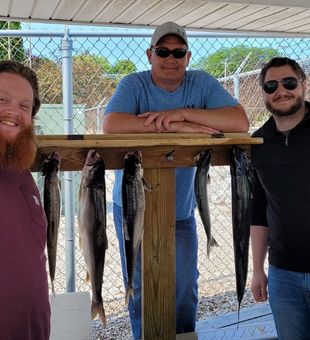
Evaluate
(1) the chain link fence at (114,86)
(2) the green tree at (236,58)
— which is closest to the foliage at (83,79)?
(1) the chain link fence at (114,86)

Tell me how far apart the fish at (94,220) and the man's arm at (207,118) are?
44 centimetres

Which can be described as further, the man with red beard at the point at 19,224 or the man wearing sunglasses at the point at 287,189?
the man wearing sunglasses at the point at 287,189

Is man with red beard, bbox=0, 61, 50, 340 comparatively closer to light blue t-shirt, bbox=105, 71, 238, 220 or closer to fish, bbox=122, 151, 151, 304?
fish, bbox=122, 151, 151, 304

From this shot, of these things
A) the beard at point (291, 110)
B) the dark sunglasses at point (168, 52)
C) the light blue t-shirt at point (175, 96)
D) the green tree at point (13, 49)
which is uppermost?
the green tree at point (13, 49)

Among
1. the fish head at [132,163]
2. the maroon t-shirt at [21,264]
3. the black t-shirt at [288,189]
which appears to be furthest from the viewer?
the black t-shirt at [288,189]

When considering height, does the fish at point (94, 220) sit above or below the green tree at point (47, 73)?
below

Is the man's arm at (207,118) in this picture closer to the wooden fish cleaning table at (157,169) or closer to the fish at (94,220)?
the wooden fish cleaning table at (157,169)

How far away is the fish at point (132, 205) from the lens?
1.98 metres

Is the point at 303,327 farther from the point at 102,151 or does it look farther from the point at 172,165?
the point at 102,151

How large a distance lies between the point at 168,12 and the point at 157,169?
1231 mm

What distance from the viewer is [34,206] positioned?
179 cm

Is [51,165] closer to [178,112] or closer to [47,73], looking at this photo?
[178,112]

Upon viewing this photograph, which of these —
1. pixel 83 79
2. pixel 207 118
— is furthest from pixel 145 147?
pixel 83 79

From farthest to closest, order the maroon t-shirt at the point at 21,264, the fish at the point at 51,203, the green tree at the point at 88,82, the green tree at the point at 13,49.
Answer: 1. the green tree at the point at 88,82
2. the green tree at the point at 13,49
3. the fish at the point at 51,203
4. the maroon t-shirt at the point at 21,264
